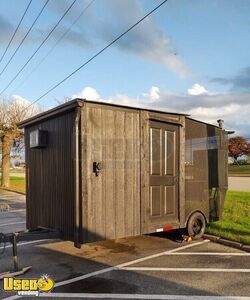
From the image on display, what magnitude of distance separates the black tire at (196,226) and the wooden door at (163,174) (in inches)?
25.1

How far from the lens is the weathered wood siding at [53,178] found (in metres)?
7.59

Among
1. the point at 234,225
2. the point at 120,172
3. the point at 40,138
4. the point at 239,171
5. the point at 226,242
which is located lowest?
the point at 226,242

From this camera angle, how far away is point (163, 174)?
8.69 m

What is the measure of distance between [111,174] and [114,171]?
91 mm

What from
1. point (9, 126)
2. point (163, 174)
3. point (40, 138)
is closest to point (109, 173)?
point (163, 174)

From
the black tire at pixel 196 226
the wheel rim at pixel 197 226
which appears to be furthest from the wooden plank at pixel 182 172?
the wheel rim at pixel 197 226

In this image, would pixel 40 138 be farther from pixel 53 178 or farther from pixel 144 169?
pixel 144 169

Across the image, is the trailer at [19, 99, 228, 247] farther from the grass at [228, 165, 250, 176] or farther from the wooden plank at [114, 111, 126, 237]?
the grass at [228, 165, 250, 176]

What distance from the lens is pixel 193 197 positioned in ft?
31.2

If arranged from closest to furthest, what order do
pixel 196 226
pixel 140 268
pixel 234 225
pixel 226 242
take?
pixel 140 268, pixel 226 242, pixel 196 226, pixel 234 225

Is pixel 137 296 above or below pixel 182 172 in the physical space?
below

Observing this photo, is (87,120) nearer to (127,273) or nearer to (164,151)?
(164,151)

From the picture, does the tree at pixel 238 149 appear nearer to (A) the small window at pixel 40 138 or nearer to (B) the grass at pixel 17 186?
(B) the grass at pixel 17 186

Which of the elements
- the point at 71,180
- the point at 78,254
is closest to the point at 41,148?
the point at 71,180
